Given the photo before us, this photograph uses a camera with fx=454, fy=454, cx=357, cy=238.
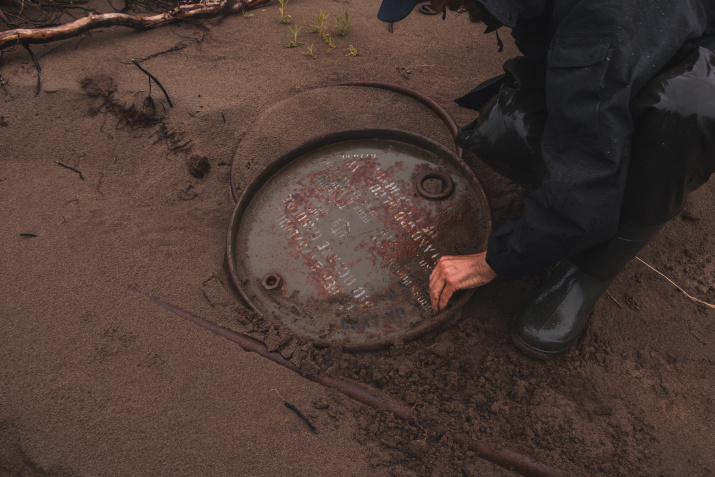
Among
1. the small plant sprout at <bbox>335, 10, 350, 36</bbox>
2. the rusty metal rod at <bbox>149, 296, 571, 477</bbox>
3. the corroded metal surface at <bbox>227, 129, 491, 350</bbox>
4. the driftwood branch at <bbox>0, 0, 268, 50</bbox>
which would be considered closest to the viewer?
the rusty metal rod at <bbox>149, 296, 571, 477</bbox>

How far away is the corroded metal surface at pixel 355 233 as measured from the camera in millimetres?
1769

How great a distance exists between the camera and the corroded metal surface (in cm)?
177

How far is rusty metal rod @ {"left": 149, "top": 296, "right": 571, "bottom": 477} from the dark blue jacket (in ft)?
1.99

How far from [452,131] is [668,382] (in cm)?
136

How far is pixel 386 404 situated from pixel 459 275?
1.67 feet

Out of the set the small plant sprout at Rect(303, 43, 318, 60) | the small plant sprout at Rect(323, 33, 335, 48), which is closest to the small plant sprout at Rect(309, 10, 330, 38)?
the small plant sprout at Rect(323, 33, 335, 48)

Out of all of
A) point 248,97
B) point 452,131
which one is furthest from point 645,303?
point 248,97

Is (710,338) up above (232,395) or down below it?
above

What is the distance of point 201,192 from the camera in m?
2.30

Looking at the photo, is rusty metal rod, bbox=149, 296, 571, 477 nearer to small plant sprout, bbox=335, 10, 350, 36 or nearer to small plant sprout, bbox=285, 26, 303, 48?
small plant sprout, bbox=285, 26, 303, 48

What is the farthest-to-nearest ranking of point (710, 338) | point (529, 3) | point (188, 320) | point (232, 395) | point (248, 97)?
point (248, 97), point (188, 320), point (710, 338), point (232, 395), point (529, 3)

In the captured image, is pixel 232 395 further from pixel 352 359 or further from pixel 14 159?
pixel 14 159

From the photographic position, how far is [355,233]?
1932mm

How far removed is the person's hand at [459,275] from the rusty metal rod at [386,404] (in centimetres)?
42
